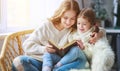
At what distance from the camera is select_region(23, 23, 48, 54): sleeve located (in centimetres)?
193

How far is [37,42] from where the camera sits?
197cm

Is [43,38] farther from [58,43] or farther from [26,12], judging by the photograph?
[26,12]

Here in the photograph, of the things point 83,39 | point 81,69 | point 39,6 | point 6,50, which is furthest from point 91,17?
point 39,6

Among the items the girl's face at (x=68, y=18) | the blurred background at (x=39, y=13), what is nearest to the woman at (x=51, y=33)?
the girl's face at (x=68, y=18)

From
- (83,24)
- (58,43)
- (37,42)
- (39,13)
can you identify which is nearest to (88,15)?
(83,24)

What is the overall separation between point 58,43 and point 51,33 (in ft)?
0.32

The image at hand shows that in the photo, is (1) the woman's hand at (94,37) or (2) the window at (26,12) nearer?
(1) the woman's hand at (94,37)

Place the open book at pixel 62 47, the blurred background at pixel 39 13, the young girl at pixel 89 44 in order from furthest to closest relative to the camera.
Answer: the blurred background at pixel 39 13, the open book at pixel 62 47, the young girl at pixel 89 44

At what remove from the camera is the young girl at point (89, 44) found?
5.50ft

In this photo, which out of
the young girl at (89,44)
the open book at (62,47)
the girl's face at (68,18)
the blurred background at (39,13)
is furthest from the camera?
the blurred background at (39,13)

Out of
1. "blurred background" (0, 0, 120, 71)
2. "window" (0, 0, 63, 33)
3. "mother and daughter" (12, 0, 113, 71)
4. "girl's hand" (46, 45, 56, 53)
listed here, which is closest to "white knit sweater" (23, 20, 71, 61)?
"mother and daughter" (12, 0, 113, 71)

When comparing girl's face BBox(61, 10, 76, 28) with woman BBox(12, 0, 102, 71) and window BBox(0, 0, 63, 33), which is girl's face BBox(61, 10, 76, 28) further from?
window BBox(0, 0, 63, 33)

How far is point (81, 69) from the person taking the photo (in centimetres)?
172

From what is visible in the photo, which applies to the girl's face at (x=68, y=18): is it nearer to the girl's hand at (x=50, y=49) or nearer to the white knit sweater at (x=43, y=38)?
the white knit sweater at (x=43, y=38)
